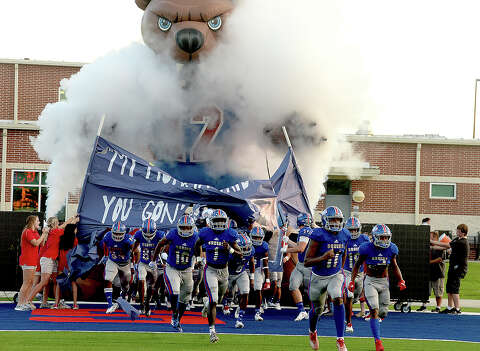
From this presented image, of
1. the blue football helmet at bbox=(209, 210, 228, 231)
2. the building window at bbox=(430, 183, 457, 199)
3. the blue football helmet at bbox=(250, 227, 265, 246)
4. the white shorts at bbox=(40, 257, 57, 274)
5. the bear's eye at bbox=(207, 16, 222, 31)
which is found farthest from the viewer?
the building window at bbox=(430, 183, 457, 199)

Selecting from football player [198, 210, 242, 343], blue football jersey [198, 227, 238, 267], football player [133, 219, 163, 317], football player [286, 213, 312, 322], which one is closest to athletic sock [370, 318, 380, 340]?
football player [198, 210, 242, 343]

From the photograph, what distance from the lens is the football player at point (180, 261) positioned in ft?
39.2

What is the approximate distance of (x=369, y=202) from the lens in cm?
3281

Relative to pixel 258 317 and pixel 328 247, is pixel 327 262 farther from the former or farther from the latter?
pixel 258 317

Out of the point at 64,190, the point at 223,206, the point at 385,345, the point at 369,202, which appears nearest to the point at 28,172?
the point at 369,202

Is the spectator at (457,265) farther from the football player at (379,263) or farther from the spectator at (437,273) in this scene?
the football player at (379,263)

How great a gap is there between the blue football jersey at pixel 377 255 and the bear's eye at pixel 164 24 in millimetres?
6895

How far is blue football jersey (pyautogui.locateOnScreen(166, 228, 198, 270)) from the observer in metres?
12.0

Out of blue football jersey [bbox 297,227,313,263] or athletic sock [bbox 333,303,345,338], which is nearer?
athletic sock [bbox 333,303,345,338]

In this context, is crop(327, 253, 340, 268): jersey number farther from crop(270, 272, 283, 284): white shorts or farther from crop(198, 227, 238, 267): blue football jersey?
crop(270, 272, 283, 284): white shorts

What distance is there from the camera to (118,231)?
1377cm

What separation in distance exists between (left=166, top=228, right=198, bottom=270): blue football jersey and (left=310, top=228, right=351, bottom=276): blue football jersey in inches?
90.6

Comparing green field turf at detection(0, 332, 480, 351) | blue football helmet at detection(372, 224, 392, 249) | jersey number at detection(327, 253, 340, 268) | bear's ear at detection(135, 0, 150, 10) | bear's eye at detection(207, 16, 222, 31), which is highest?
bear's ear at detection(135, 0, 150, 10)

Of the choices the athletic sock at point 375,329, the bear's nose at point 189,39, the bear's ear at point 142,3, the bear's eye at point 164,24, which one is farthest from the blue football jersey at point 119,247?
the bear's ear at point 142,3
